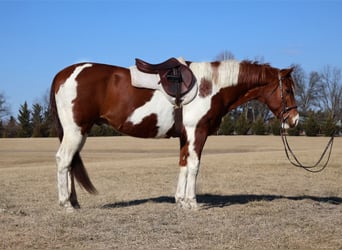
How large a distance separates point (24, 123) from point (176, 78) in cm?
5811

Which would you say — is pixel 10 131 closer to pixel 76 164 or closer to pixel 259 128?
pixel 259 128

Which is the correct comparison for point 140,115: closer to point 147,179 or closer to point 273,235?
point 273,235

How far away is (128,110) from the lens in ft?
29.2

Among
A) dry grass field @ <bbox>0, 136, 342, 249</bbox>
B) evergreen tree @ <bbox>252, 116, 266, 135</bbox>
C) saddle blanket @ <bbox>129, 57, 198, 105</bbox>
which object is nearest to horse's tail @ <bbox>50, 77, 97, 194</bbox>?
dry grass field @ <bbox>0, 136, 342, 249</bbox>

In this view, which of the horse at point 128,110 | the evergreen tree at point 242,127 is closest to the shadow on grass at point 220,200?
the horse at point 128,110

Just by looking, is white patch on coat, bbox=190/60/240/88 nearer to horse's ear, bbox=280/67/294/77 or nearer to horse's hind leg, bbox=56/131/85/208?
horse's ear, bbox=280/67/294/77

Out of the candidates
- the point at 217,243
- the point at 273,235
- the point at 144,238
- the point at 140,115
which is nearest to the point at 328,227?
the point at 273,235

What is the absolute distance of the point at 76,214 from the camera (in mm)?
8320

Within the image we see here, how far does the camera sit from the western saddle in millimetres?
8898

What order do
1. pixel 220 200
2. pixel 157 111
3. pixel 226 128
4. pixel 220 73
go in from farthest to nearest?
pixel 226 128 < pixel 220 200 < pixel 220 73 < pixel 157 111

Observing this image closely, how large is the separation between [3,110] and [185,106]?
304ft

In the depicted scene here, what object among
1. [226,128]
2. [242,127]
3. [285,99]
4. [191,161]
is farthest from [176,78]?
[226,128]

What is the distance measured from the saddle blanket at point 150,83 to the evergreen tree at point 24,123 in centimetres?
5664

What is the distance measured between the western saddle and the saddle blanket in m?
0.06
